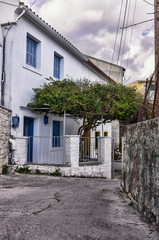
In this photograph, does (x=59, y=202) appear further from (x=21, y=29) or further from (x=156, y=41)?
(x=21, y=29)

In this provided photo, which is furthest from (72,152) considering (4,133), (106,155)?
(4,133)

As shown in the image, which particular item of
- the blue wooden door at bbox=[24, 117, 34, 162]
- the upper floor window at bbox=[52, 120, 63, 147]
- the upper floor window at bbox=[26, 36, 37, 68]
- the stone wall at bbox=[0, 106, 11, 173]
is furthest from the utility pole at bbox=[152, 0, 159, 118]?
the upper floor window at bbox=[52, 120, 63, 147]

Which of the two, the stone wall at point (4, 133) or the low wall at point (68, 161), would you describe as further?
the low wall at point (68, 161)

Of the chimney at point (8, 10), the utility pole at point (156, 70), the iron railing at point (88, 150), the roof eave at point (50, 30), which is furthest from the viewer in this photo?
the iron railing at point (88, 150)

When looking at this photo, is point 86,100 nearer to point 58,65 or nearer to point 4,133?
point 4,133

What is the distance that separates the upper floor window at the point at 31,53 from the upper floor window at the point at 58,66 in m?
1.75

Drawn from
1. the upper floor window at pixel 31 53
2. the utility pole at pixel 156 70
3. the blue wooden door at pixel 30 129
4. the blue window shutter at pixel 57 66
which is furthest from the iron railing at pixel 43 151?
the utility pole at pixel 156 70

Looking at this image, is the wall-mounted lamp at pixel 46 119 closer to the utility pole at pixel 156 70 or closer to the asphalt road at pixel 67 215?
the asphalt road at pixel 67 215

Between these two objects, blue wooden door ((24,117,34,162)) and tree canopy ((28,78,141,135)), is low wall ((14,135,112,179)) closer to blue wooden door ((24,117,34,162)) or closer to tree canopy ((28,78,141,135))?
blue wooden door ((24,117,34,162))

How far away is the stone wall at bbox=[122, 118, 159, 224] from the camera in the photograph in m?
3.44

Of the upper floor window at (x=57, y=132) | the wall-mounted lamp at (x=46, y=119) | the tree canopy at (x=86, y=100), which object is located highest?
the tree canopy at (x=86, y=100)

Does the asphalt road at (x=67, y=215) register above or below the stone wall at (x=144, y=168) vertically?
below

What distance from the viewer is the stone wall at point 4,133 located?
7.80 meters

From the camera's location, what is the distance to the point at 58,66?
12.2 meters
